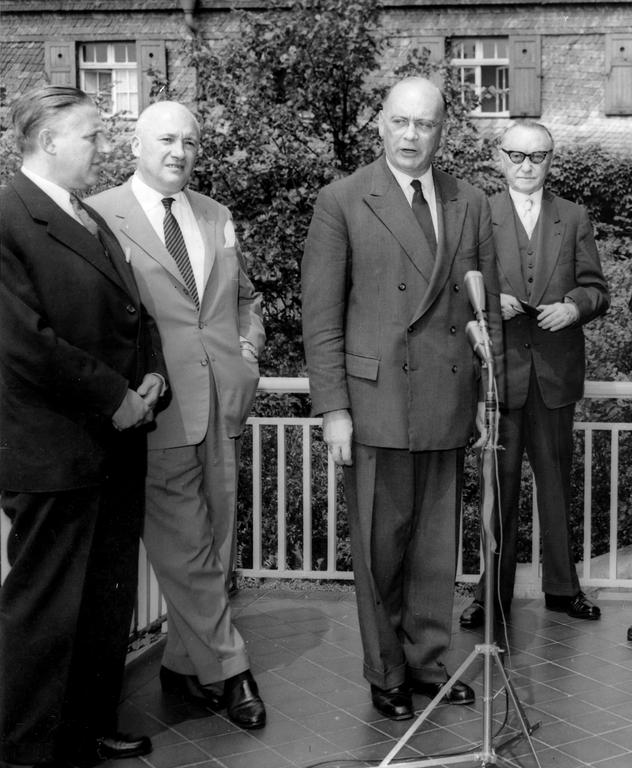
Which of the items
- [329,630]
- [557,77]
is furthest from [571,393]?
[557,77]

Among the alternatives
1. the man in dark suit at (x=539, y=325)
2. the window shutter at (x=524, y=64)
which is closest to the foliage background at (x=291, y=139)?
the man in dark suit at (x=539, y=325)

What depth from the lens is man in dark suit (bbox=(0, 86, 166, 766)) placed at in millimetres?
3104

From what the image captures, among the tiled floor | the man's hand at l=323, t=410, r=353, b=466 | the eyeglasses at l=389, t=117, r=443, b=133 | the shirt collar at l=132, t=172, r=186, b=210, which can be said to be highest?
the eyeglasses at l=389, t=117, r=443, b=133

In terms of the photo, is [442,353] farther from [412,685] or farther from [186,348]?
[412,685]

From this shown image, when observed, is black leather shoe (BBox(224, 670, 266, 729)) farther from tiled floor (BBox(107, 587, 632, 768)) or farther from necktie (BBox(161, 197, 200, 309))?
necktie (BBox(161, 197, 200, 309))

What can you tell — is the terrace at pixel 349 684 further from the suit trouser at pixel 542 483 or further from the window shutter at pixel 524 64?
the window shutter at pixel 524 64

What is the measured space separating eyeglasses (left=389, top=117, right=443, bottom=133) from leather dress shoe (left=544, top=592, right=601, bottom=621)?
240cm

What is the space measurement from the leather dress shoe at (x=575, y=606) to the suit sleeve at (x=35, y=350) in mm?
2794

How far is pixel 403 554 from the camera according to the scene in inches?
160

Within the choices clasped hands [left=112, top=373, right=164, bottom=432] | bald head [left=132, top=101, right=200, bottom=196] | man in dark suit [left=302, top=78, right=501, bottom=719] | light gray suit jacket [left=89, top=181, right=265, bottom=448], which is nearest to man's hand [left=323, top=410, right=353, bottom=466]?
man in dark suit [left=302, top=78, right=501, bottom=719]

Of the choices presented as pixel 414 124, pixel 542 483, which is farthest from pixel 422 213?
pixel 542 483

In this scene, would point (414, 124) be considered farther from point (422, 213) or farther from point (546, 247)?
point (546, 247)

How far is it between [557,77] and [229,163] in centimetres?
1277

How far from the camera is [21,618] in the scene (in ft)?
10.5
